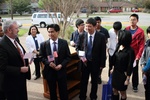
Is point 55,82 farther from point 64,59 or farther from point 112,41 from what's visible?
point 112,41

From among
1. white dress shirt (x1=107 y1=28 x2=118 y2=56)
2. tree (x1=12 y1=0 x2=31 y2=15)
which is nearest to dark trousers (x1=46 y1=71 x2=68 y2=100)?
white dress shirt (x1=107 y1=28 x2=118 y2=56)

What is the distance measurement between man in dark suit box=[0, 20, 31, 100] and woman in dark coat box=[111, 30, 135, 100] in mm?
1641

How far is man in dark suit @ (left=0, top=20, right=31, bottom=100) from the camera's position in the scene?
2.69 m

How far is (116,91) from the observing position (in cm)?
350

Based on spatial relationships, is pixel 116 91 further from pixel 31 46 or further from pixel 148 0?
pixel 148 0

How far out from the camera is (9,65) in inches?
110

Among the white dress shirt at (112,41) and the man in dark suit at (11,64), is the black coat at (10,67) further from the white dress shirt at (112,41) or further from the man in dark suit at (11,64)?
the white dress shirt at (112,41)

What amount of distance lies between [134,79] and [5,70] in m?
3.29

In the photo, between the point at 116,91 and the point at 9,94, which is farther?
the point at 116,91

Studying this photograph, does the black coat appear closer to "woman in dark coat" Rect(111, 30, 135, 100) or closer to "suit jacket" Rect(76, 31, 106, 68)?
"suit jacket" Rect(76, 31, 106, 68)

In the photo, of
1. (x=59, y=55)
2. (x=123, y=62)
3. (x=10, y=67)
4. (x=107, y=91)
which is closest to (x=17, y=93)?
(x=10, y=67)

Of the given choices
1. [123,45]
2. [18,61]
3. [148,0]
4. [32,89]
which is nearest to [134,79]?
[123,45]

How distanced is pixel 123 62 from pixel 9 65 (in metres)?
1.94

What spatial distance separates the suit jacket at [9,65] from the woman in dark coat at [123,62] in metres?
1.70
